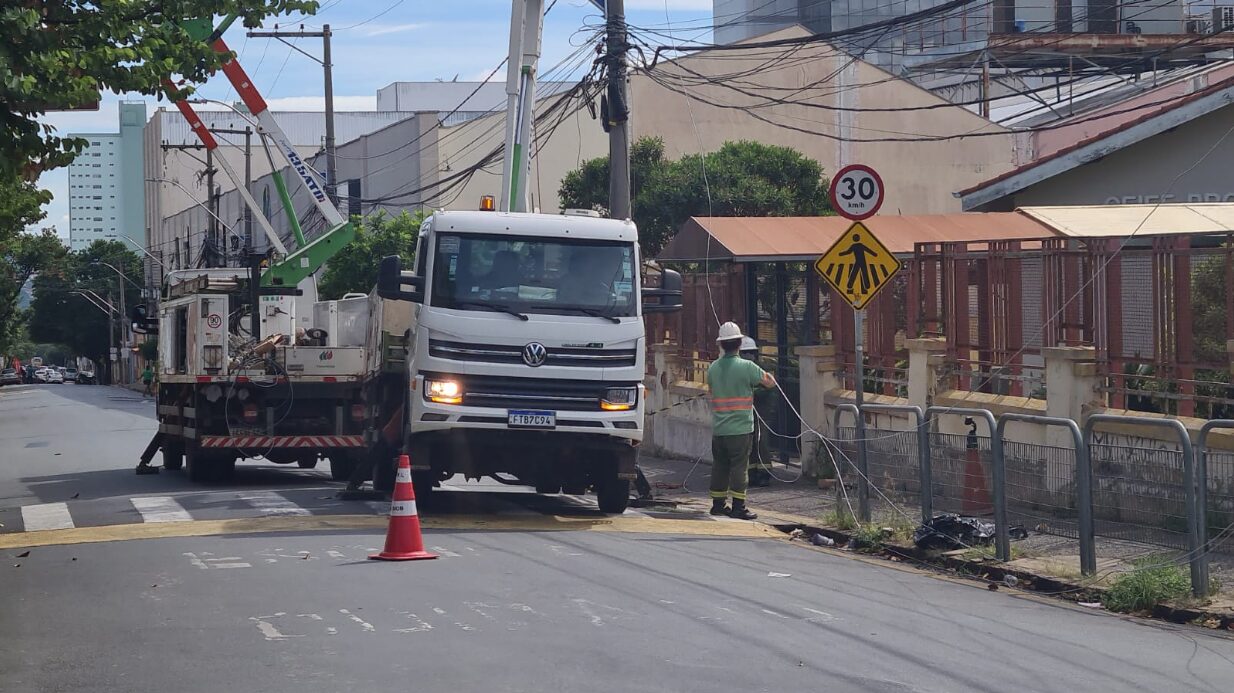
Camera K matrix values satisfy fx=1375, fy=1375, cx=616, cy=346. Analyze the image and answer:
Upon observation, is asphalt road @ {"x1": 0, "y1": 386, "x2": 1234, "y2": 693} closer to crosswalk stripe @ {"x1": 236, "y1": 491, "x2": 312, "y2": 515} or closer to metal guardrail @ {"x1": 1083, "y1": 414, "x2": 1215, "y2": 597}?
metal guardrail @ {"x1": 1083, "y1": 414, "x2": 1215, "y2": 597}

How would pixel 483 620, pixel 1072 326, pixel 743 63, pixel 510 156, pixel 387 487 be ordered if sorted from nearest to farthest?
1. pixel 483 620
2. pixel 1072 326
3. pixel 387 487
4. pixel 510 156
5. pixel 743 63

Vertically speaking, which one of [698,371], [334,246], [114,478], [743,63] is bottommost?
[114,478]

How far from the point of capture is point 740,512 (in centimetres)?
1381

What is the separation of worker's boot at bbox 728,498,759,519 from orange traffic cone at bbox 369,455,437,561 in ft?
13.7

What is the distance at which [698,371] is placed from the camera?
21.0m

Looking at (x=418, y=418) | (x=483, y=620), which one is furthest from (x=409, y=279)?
(x=483, y=620)

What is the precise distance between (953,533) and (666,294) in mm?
3903

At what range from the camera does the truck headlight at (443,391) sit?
1244cm

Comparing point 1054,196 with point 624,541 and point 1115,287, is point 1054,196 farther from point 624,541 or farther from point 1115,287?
point 624,541

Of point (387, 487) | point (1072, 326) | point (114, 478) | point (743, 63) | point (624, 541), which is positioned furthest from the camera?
point (743, 63)

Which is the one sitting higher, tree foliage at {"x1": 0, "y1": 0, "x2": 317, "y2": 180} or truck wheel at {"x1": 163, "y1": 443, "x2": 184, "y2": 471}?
tree foliage at {"x1": 0, "y1": 0, "x2": 317, "y2": 180}

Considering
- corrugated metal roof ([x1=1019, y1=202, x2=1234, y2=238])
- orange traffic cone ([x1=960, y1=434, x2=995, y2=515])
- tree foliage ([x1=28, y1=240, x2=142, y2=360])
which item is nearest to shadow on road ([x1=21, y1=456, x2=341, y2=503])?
orange traffic cone ([x1=960, y1=434, x2=995, y2=515])

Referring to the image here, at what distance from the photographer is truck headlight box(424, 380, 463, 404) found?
1244cm

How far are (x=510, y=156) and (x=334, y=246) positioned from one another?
4.60 meters
